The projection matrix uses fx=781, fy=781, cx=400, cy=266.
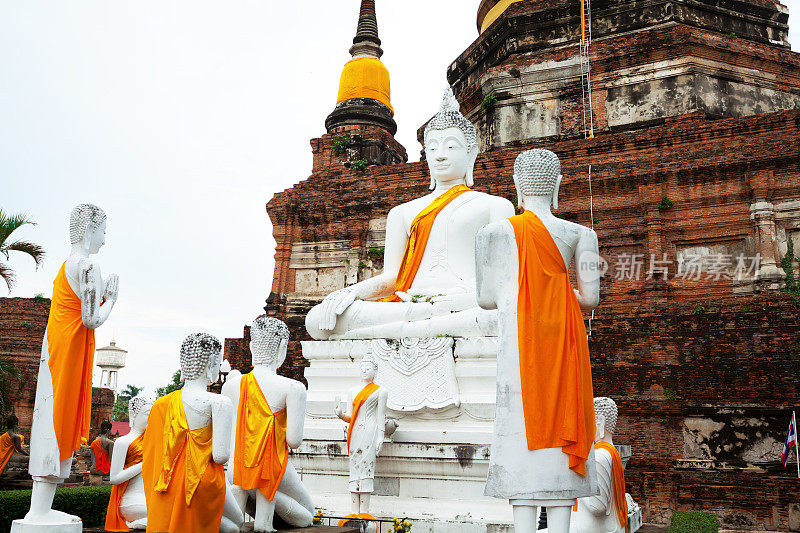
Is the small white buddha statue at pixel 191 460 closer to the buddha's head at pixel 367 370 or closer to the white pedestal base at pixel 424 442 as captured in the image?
the buddha's head at pixel 367 370

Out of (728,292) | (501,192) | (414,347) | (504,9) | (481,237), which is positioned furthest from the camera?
(504,9)

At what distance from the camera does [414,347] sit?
6.92m

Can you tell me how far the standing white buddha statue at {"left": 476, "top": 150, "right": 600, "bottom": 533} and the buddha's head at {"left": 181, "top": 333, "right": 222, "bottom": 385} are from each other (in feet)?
5.50

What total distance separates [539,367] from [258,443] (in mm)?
2019

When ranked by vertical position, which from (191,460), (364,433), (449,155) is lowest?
(191,460)

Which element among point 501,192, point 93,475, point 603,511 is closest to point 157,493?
point 603,511

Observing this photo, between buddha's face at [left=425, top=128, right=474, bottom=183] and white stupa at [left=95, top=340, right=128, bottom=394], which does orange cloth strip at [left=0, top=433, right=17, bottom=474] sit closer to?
buddha's face at [left=425, top=128, right=474, bottom=183]

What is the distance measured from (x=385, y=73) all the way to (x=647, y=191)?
34.6ft

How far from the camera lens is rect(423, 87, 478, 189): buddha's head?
8195mm

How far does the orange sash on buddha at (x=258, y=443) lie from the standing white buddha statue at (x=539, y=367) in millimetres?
1630

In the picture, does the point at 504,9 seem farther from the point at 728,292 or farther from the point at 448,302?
the point at 448,302

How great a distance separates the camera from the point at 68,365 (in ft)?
17.7

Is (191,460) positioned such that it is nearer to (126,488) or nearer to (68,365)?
(68,365)

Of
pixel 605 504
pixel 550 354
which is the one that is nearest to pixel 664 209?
pixel 605 504
